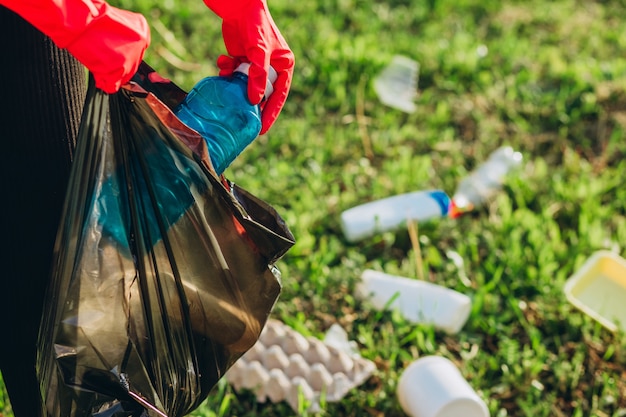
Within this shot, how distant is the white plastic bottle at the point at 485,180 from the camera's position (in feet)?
9.12

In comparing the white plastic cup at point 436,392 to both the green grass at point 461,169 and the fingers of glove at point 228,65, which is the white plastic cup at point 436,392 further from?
the fingers of glove at point 228,65

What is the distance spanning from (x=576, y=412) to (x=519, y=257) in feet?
2.01

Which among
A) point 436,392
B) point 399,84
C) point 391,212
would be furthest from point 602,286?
point 399,84

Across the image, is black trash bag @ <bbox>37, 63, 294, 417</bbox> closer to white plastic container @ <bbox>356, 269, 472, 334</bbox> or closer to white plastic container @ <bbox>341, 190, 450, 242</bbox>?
white plastic container @ <bbox>356, 269, 472, 334</bbox>

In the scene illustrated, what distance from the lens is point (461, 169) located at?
295cm

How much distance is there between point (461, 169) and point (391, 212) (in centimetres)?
45

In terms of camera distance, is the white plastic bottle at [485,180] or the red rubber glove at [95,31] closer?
the red rubber glove at [95,31]

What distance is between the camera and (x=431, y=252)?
101 inches

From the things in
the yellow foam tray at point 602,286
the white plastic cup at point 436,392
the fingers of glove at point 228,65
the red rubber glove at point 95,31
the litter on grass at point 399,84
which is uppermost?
the red rubber glove at point 95,31

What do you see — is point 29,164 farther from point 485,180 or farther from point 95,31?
point 485,180

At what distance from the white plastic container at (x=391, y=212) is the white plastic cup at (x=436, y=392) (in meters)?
0.65

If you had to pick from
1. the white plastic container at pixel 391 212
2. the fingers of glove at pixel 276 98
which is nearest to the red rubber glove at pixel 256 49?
the fingers of glove at pixel 276 98

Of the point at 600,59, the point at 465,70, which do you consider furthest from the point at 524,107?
the point at 600,59

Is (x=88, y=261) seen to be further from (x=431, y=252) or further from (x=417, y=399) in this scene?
(x=431, y=252)
